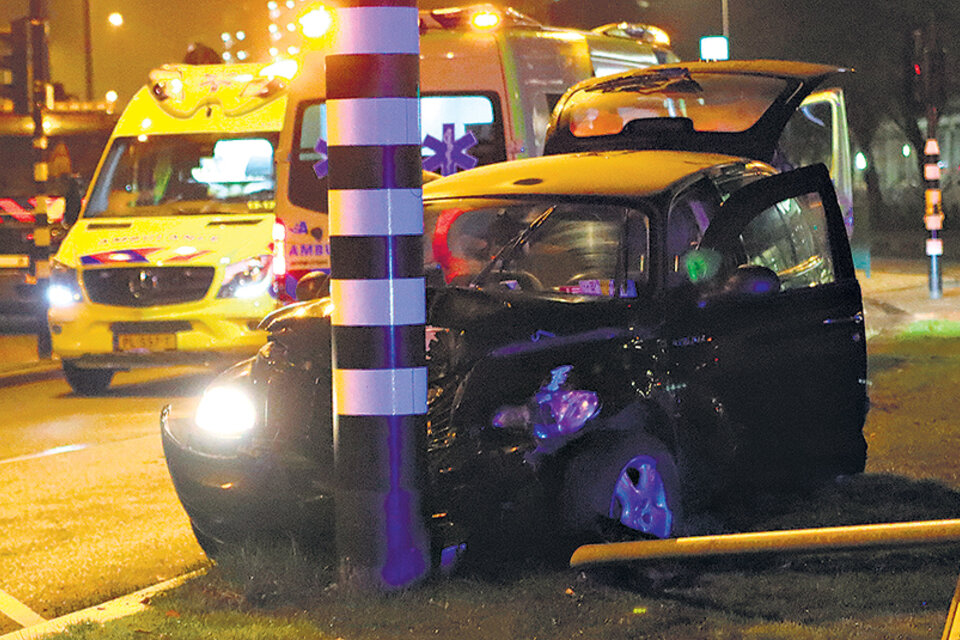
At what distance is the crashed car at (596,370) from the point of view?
16.7 ft

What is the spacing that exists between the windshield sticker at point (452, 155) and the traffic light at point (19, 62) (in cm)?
565

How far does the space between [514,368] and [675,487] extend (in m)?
0.80

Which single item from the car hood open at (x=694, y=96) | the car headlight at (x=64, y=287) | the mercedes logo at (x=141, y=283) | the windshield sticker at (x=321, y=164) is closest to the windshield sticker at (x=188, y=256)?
the mercedes logo at (x=141, y=283)

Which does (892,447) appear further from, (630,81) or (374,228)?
(374,228)

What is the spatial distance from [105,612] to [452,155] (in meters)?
6.41

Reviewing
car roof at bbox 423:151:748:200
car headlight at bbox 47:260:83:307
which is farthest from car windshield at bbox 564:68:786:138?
car headlight at bbox 47:260:83:307

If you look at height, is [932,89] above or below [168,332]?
above

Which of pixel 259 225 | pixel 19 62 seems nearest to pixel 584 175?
pixel 259 225

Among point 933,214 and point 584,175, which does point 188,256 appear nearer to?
point 584,175

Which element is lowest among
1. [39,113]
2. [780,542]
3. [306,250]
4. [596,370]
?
[780,542]

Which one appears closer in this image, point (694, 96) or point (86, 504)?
point (86, 504)

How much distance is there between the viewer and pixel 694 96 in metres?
9.14

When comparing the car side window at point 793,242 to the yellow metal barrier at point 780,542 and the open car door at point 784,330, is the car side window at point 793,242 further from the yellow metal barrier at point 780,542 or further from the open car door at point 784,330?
the yellow metal barrier at point 780,542

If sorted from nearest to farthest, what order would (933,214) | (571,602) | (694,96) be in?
(571,602) < (694,96) < (933,214)
